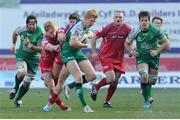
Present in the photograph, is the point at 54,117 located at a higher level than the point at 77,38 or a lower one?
lower

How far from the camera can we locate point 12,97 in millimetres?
17734

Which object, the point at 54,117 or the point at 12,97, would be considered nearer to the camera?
the point at 54,117

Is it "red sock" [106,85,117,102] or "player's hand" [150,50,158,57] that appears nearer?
"player's hand" [150,50,158,57]

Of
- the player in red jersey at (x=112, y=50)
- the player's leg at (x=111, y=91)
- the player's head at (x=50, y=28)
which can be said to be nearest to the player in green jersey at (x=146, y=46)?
the player in red jersey at (x=112, y=50)

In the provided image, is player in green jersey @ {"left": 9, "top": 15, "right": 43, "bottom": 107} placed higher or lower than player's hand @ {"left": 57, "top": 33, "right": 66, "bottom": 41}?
lower

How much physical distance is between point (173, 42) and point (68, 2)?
3.82m

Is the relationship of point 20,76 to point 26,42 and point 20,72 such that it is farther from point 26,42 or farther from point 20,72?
point 26,42

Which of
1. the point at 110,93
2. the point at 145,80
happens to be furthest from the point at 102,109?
the point at 145,80

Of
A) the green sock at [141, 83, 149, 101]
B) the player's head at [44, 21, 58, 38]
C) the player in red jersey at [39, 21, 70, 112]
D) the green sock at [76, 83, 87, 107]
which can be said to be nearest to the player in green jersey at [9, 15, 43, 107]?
the player in red jersey at [39, 21, 70, 112]

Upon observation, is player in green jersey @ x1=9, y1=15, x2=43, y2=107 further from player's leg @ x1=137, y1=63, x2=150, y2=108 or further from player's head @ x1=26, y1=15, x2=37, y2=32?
player's leg @ x1=137, y1=63, x2=150, y2=108

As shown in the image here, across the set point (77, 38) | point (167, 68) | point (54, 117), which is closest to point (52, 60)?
point (77, 38)

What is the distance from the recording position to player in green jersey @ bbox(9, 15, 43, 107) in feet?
55.6

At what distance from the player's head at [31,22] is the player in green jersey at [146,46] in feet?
6.63

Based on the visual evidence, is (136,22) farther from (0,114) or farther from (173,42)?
(0,114)
